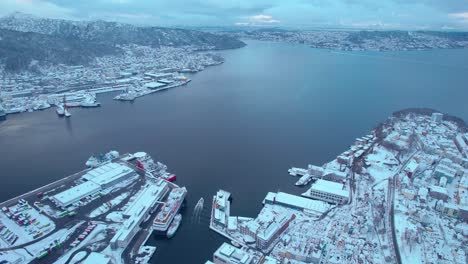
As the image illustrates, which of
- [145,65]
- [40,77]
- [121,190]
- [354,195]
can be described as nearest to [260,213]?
[354,195]

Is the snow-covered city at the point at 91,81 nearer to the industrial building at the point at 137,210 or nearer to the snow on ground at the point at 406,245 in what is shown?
the industrial building at the point at 137,210

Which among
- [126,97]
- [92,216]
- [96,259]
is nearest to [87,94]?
[126,97]

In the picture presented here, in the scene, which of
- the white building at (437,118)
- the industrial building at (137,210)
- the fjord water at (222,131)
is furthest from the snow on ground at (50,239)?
the white building at (437,118)

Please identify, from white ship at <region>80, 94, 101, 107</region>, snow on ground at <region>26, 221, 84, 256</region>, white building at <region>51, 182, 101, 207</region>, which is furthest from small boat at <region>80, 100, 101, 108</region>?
snow on ground at <region>26, 221, 84, 256</region>

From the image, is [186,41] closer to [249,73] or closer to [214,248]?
[249,73]

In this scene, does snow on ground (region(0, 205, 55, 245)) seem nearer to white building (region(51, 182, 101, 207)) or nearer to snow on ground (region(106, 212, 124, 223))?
white building (region(51, 182, 101, 207))

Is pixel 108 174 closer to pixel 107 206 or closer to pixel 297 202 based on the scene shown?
pixel 107 206
